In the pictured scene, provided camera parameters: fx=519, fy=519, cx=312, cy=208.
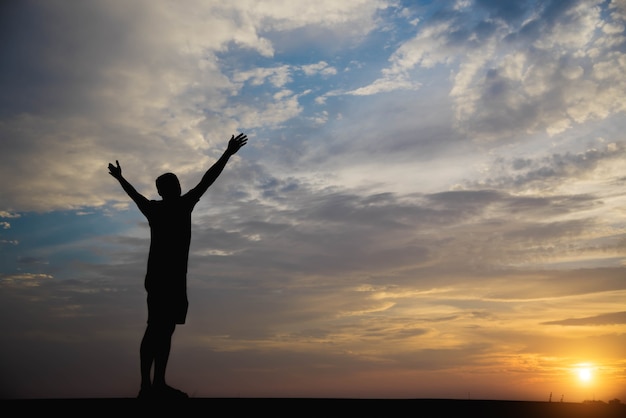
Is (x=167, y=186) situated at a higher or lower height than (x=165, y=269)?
higher

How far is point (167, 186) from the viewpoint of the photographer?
6.55 metres

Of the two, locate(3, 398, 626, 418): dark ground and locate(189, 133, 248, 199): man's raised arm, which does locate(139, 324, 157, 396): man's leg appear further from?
locate(189, 133, 248, 199): man's raised arm

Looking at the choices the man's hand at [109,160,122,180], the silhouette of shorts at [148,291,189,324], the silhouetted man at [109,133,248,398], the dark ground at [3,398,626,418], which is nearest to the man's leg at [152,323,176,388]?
the silhouetted man at [109,133,248,398]

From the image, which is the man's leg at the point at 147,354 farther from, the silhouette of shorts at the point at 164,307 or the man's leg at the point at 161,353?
the silhouette of shorts at the point at 164,307

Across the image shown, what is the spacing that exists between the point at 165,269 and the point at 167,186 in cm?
105

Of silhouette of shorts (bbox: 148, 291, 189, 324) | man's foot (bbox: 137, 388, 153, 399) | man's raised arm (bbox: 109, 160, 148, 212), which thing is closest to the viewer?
man's foot (bbox: 137, 388, 153, 399)

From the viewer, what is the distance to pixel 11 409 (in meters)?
5.63

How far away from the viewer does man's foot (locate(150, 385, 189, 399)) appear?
5.94m

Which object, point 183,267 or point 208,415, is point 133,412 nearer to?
point 208,415

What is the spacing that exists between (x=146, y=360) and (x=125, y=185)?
221cm

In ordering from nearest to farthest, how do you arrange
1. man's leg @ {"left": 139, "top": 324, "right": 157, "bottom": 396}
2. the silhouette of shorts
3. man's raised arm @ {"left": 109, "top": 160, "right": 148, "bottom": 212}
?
man's leg @ {"left": 139, "top": 324, "right": 157, "bottom": 396} < the silhouette of shorts < man's raised arm @ {"left": 109, "top": 160, "right": 148, "bottom": 212}

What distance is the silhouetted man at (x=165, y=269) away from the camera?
6109 mm

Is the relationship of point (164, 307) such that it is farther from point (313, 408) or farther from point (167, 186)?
point (313, 408)

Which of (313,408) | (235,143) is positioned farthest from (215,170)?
(313,408)
